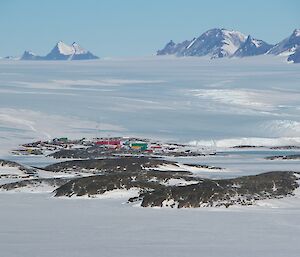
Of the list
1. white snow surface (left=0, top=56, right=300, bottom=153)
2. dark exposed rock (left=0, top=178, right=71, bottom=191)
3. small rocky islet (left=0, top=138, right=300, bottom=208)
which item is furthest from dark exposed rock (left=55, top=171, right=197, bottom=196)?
white snow surface (left=0, top=56, right=300, bottom=153)

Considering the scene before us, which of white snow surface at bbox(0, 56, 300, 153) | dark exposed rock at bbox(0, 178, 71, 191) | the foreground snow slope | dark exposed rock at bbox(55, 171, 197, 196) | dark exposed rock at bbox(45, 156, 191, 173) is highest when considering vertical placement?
the foreground snow slope

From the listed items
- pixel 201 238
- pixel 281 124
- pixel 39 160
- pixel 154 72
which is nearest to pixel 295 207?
pixel 201 238

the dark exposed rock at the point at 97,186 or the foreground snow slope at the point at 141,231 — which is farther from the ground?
the foreground snow slope at the point at 141,231

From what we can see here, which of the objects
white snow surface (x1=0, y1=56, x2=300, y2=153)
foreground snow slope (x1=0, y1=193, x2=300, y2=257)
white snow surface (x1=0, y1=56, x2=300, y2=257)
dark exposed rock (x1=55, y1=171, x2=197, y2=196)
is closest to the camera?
foreground snow slope (x1=0, y1=193, x2=300, y2=257)

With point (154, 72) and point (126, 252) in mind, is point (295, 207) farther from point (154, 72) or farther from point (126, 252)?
point (154, 72)

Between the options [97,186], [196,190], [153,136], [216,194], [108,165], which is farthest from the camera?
[153,136]

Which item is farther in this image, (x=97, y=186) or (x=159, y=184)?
(x=159, y=184)

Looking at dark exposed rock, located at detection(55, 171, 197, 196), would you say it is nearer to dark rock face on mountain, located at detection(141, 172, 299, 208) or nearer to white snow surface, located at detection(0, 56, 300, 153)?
dark rock face on mountain, located at detection(141, 172, 299, 208)

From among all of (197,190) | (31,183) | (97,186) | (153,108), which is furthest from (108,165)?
(153,108)

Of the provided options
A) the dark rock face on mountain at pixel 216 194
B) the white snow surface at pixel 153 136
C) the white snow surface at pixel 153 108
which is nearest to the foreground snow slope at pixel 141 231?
the white snow surface at pixel 153 136

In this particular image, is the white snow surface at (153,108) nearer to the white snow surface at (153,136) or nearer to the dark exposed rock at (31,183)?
the white snow surface at (153,136)

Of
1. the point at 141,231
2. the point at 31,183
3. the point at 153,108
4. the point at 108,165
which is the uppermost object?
the point at 141,231

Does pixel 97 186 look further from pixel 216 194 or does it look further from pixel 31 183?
pixel 216 194
